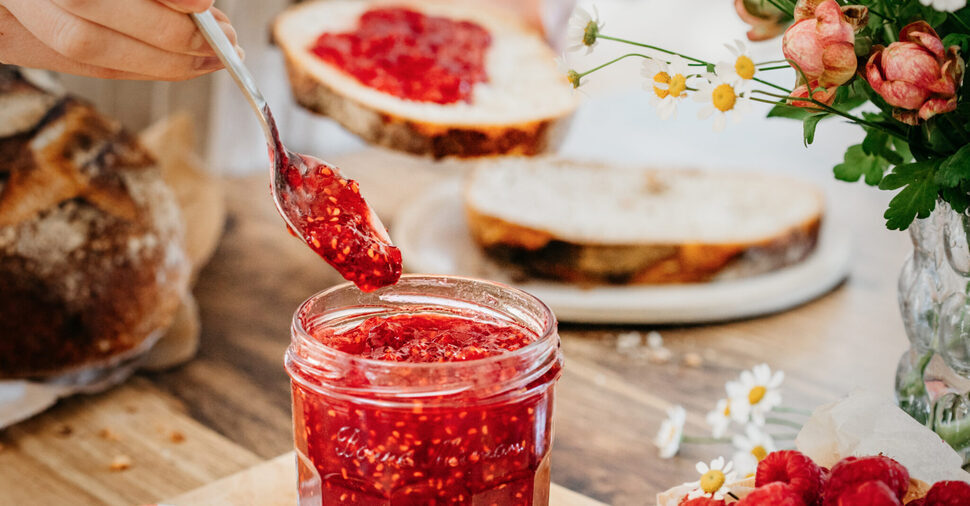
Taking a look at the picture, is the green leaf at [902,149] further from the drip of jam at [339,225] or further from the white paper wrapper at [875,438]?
the drip of jam at [339,225]

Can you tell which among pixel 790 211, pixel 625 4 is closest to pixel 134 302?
pixel 790 211

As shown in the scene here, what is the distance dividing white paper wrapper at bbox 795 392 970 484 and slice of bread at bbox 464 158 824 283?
100cm

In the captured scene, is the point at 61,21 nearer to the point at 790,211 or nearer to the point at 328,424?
the point at 328,424

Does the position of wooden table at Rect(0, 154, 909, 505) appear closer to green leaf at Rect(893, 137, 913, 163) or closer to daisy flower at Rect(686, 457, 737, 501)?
daisy flower at Rect(686, 457, 737, 501)

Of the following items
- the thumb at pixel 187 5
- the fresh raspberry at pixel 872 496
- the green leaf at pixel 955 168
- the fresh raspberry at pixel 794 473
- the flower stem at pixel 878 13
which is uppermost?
the flower stem at pixel 878 13

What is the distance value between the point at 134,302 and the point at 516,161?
1130 millimetres

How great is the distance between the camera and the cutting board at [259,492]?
3.93ft

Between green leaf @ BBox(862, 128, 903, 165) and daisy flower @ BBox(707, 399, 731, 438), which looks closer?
green leaf @ BBox(862, 128, 903, 165)

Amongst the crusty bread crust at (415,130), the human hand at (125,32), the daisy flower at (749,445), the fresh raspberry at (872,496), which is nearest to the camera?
the fresh raspberry at (872,496)

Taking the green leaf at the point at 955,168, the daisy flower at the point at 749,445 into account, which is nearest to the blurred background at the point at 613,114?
the daisy flower at the point at 749,445

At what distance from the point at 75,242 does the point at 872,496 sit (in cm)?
135

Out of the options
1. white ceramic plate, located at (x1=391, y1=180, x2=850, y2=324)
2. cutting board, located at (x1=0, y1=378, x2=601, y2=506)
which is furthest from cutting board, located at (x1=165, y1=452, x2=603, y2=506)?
white ceramic plate, located at (x1=391, y1=180, x2=850, y2=324)

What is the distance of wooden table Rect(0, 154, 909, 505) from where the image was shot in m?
1.43

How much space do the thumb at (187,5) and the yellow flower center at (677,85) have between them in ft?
1.72
